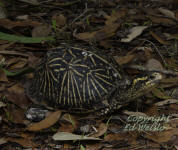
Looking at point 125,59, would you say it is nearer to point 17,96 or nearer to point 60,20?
point 60,20

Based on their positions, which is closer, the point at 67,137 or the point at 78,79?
the point at 67,137

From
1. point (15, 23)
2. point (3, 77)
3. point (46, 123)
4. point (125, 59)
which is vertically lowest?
point (46, 123)

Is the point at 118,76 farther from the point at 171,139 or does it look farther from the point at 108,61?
the point at 171,139

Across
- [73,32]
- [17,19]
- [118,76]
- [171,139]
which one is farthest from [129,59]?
[17,19]

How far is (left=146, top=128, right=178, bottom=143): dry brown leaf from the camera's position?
3.18m

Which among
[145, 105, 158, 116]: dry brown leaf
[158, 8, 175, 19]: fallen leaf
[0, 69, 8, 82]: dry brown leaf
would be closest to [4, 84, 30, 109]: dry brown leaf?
[0, 69, 8, 82]: dry brown leaf

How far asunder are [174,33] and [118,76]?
5.69 ft

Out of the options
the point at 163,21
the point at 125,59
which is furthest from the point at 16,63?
the point at 163,21

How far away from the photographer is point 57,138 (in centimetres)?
323

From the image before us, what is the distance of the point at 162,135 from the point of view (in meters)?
3.24

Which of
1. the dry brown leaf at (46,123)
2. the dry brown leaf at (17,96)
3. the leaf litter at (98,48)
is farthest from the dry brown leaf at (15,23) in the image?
the dry brown leaf at (46,123)

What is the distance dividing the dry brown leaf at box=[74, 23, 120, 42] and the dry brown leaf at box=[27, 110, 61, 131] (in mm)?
1508

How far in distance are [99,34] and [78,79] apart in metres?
1.34

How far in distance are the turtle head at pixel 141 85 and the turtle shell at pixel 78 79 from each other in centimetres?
16
